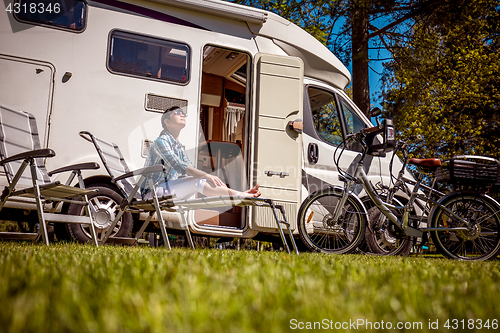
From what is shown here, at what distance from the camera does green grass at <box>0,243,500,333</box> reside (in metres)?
0.91

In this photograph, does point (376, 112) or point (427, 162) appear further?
point (376, 112)

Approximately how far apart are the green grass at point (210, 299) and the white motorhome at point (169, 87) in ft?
9.23

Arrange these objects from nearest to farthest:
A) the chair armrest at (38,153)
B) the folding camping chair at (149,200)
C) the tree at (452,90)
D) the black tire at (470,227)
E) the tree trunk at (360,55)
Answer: the chair armrest at (38,153) < the folding camping chair at (149,200) < the black tire at (470,227) < the tree trunk at (360,55) < the tree at (452,90)

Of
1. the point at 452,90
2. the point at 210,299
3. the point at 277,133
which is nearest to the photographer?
the point at 210,299

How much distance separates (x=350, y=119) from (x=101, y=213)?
3311 mm

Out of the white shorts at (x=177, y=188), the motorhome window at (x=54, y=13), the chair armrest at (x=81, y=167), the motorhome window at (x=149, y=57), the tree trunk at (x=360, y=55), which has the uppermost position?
the tree trunk at (x=360, y=55)

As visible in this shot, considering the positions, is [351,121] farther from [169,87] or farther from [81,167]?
[81,167]

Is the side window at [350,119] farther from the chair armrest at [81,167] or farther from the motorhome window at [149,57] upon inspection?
the chair armrest at [81,167]

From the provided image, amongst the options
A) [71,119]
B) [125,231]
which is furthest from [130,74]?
[125,231]

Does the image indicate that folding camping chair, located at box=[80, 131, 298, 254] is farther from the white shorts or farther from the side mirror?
the side mirror

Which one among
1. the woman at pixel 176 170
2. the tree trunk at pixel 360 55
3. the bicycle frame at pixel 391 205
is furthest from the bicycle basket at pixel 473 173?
the tree trunk at pixel 360 55

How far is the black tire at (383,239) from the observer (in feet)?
15.2

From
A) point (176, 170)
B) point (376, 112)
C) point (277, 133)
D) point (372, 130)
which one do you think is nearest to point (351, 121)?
point (372, 130)

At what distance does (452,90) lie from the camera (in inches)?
492
